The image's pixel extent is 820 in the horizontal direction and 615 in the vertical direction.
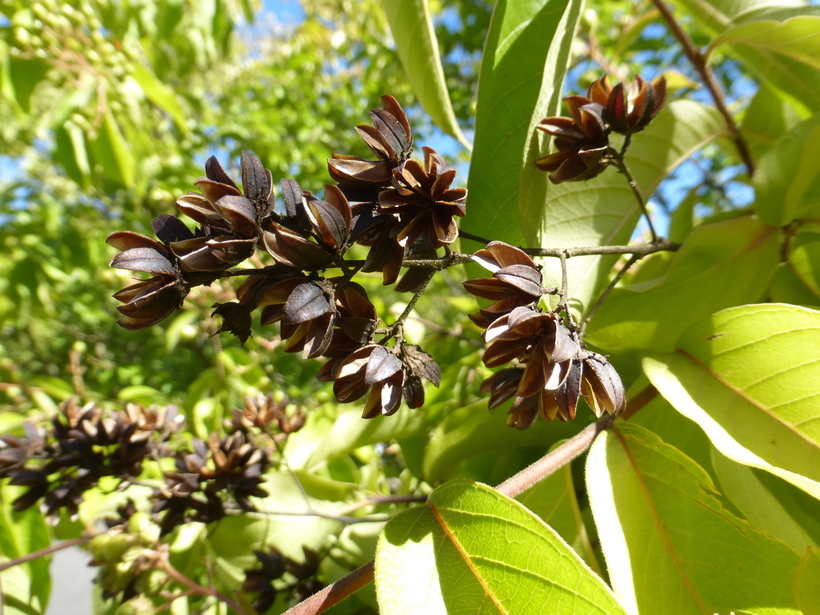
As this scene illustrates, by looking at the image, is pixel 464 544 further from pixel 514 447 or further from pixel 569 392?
pixel 514 447

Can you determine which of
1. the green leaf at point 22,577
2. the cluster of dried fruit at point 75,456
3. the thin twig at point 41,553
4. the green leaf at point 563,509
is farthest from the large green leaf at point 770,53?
the green leaf at point 22,577

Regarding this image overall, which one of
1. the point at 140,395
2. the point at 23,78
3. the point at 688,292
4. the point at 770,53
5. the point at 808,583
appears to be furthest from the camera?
the point at 23,78

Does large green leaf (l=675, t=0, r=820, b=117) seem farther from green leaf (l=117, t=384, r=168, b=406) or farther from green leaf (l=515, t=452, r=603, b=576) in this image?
green leaf (l=117, t=384, r=168, b=406)

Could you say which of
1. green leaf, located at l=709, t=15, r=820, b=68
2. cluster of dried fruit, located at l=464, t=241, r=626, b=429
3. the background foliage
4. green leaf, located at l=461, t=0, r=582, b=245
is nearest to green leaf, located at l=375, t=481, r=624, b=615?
the background foliage

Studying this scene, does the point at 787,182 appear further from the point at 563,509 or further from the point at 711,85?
the point at 563,509

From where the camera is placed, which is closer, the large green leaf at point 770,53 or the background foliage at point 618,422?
the background foliage at point 618,422

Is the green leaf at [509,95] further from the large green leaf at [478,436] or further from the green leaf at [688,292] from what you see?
the large green leaf at [478,436]

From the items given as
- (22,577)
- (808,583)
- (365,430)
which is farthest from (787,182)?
(22,577)

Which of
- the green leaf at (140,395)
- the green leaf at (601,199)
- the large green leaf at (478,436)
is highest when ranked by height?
the green leaf at (601,199)
